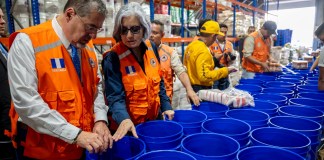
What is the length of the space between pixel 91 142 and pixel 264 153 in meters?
0.83

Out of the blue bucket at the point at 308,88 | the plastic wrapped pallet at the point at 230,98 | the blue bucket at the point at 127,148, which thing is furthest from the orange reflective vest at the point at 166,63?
the blue bucket at the point at 127,148

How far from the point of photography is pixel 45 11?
2.42 m

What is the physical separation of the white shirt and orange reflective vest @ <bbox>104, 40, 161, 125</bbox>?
0.57 m

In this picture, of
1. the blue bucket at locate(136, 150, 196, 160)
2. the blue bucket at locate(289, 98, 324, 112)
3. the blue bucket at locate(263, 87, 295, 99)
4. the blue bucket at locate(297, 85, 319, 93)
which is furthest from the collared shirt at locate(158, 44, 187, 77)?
the blue bucket at locate(136, 150, 196, 160)

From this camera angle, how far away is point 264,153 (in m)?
1.21

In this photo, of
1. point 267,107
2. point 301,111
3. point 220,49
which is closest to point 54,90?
point 267,107

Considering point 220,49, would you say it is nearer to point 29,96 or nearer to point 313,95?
point 313,95

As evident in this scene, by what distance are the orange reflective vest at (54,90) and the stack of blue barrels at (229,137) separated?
0.19 m

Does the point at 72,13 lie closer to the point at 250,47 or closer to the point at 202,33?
the point at 202,33

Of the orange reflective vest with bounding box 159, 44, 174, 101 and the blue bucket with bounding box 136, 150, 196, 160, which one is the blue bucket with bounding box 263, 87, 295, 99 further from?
the blue bucket with bounding box 136, 150, 196, 160

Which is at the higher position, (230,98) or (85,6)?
(85,6)

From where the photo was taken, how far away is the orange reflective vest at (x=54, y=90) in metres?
1.12

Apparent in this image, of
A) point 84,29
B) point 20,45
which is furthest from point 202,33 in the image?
point 20,45

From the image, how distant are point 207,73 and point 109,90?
127 centimetres
